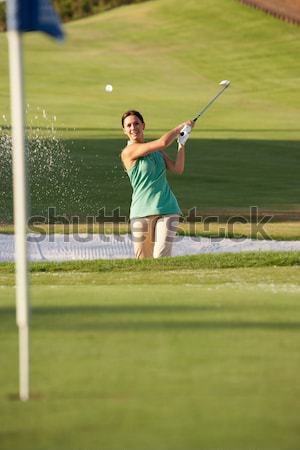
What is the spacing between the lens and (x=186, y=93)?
3806 cm

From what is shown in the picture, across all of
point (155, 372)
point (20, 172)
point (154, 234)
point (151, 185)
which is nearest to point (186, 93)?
point (154, 234)

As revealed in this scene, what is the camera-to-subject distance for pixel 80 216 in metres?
17.6

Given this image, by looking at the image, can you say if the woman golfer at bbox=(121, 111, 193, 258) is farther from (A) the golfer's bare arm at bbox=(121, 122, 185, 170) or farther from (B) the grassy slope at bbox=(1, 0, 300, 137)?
(B) the grassy slope at bbox=(1, 0, 300, 137)

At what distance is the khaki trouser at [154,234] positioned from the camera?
11031 mm

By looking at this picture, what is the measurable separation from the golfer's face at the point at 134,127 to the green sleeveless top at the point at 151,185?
0.67ft

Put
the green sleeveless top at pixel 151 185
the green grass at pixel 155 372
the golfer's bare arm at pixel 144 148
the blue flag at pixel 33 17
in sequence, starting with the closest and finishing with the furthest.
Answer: the green grass at pixel 155 372, the blue flag at pixel 33 17, the golfer's bare arm at pixel 144 148, the green sleeveless top at pixel 151 185

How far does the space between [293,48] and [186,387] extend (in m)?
41.7

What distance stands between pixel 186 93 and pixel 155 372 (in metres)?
33.1

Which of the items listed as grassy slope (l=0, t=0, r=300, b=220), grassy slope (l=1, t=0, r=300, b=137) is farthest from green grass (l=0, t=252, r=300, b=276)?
grassy slope (l=1, t=0, r=300, b=137)

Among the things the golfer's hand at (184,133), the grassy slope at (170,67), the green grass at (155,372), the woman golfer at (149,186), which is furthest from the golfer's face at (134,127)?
the grassy slope at (170,67)

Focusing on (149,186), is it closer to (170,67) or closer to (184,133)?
(184,133)

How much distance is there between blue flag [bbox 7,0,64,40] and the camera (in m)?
4.92

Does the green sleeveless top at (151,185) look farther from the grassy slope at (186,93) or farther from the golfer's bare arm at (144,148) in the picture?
the grassy slope at (186,93)

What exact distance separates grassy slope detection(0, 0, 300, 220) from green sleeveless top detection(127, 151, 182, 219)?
7282 millimetres
